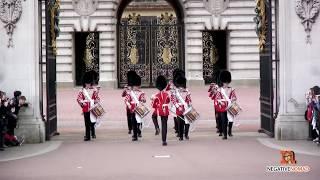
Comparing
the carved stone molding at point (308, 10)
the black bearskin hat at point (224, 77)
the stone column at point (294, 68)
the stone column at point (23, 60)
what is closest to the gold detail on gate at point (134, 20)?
the black bearskin hat at point (224, 77)

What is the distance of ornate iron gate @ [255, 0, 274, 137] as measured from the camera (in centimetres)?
1642

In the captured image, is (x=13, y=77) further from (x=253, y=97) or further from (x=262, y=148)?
(x=253, y=97)

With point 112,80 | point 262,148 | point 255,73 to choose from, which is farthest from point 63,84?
point 262,148

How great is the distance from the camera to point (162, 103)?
603 inches

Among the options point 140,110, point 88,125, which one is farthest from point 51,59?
point 140,110

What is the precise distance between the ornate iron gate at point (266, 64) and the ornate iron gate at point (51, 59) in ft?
17.4

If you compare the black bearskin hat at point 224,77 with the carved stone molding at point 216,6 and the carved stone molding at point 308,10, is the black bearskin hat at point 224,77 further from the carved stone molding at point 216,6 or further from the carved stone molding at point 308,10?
the carved stone molding at point 216,6

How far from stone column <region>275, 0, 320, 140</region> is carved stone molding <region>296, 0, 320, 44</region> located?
0.34ft

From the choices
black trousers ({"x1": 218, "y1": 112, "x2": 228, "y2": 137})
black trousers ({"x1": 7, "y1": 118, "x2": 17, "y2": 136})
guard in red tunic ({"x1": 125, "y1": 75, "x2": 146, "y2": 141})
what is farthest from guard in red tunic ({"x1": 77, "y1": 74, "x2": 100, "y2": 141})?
black trousers ({"x1": 218, "y1": 112, "x2": 228, "y2": 137})

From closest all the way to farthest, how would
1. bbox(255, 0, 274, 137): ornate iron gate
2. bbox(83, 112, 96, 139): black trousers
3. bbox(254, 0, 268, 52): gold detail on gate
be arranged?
bbox(83, 112, 96, 139): black trousers, bbox(255, 0, 274, 137): ornate iron gate, bbox(254, 0, 268, 52): gold detail on gate

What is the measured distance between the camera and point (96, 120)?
1636 centimetres

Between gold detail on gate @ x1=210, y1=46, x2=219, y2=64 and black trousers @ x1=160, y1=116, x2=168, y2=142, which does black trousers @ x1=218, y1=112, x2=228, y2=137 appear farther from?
gold detail on gate @ x1=210, y1=46, x2=219, y2=64

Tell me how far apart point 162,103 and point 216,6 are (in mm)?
23780

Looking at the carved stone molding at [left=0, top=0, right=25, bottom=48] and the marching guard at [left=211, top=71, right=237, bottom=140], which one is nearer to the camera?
the carved stone molding at [left=0, top=0, right=25, bottom=48]
